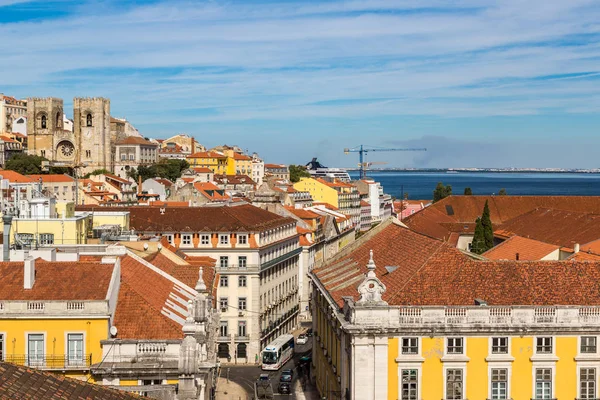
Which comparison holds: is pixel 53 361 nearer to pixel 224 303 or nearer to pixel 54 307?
pixel 54 307

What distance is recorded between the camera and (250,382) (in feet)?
217

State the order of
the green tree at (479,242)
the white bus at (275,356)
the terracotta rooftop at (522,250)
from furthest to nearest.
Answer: the green tree at (479,242) → the white bus at (275,356) → the terracotta rooftop at (522,250)

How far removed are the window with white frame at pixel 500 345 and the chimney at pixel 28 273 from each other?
60.8 ft

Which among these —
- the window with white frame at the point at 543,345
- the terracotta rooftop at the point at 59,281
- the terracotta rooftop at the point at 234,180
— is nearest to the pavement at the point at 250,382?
the window with white frame at the point at 543,345

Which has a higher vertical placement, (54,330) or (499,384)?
(54,330)

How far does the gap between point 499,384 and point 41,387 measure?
27.4 meters

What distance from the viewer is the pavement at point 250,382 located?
192 ft

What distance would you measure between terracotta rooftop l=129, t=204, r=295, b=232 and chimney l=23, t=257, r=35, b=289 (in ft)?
145

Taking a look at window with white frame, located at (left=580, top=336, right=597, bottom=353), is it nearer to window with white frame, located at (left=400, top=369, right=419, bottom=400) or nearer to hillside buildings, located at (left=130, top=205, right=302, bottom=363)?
window with white frame, located at (left=400, top=369, right=419, bottom=400)

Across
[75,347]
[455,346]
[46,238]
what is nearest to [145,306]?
[75,347]

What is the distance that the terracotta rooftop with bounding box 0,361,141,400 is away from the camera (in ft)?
46.6

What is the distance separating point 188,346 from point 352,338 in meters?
13.0

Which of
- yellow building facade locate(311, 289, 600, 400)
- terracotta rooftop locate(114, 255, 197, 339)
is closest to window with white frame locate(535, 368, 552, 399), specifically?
yellow building facade locate(311, 289, 600, 400)

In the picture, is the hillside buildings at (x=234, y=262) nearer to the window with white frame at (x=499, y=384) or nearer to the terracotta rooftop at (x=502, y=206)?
the window with white frame at (x=499, y=384)
